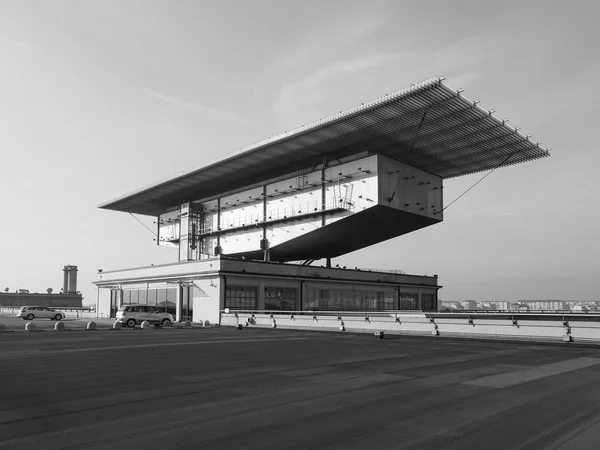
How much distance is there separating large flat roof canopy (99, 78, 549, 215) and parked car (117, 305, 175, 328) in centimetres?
1838

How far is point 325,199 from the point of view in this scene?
53250 mm

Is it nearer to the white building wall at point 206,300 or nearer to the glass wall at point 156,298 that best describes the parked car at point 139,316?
the white building wall at point 206,300

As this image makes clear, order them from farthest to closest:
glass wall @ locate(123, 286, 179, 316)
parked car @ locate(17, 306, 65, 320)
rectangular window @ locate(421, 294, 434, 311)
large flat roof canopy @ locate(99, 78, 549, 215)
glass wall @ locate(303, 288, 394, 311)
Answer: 1. rectangular window @ locate(421, 294, 434, 311)
2. parked car @ locate(17, 306, 65, 320)
3. glass wall @ locate(303, 288, 394, 311)
4. glass wall @ locate(123, 286, 179, 316)
5. large flat roof canopy @ locate(99, 78, 549, 215)

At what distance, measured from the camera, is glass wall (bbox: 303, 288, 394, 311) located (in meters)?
56.8

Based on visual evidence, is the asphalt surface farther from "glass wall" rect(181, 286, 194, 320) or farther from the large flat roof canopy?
"glass wall" rect(181, 286, 194, 320)

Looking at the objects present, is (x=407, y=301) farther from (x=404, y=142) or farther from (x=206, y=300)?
(x=206, y=300)

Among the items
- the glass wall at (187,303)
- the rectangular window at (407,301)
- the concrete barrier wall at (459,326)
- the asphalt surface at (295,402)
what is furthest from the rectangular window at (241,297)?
the asphalt surface at (295,402)

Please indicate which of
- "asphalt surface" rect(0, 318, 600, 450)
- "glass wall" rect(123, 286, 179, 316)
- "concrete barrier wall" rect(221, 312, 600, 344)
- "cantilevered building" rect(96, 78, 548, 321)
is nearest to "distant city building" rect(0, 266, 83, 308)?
"cantilevered building" rect(96, 78, 548, 321)

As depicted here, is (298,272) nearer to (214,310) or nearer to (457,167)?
(214,310)

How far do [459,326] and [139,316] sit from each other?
25.8 meters

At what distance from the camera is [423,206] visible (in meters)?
53.9

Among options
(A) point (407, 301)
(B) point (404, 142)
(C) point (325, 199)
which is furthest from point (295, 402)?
(A) point (407, 301)

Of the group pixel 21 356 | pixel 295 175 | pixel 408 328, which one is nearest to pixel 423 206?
pixel 295 175

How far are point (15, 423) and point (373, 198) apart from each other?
42.3 m
